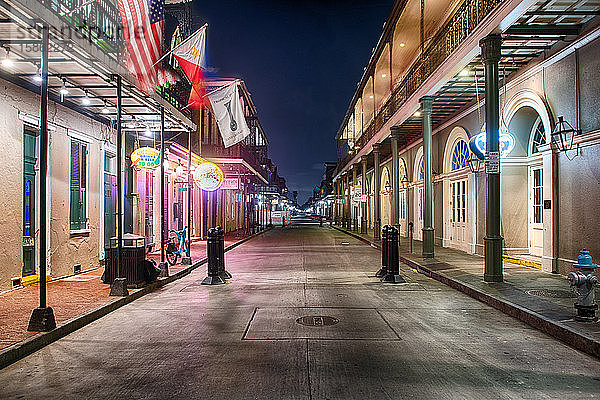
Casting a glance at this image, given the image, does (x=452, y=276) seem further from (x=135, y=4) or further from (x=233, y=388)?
(x=135, y=4)

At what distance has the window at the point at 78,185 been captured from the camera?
12.6 meters

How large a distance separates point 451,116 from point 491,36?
8.74 meters

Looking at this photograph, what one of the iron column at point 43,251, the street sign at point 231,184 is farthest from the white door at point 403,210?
the iron column at point 43,251

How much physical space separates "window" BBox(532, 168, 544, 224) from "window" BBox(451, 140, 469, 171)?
3591 mm

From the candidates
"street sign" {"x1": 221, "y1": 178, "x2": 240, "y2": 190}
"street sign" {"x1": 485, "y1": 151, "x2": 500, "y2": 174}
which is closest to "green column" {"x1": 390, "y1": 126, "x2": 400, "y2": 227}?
"street sign" {"x1": 221, "y1": 178, "x2": 240, "y2": 190}

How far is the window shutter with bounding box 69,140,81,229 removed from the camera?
12508 millimetres

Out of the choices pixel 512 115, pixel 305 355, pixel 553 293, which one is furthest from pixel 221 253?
pixel 512 115

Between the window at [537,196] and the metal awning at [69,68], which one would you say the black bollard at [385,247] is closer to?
the window at [537,196]

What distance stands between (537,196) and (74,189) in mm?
12362

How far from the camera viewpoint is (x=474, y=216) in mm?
16797

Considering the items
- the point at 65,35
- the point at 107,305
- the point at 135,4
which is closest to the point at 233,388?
the point at 107,305

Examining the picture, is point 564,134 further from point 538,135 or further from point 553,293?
point 553,293

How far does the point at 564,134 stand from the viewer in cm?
1090

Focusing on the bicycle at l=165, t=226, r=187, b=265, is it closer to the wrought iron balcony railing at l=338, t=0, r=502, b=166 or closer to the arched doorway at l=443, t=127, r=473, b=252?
the wrought iron balcony railing at l=338, t=0, r=502, b=166
